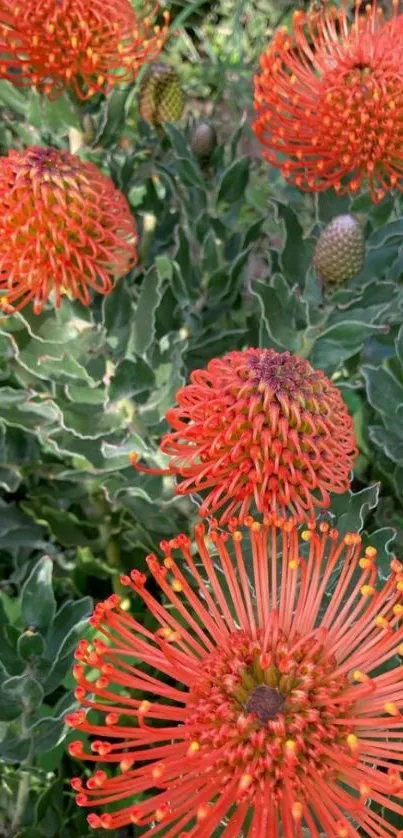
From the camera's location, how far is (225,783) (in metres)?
1.05

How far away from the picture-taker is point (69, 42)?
1780 millimetres

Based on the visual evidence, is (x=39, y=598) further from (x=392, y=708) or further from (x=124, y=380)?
(x=392, y=708)

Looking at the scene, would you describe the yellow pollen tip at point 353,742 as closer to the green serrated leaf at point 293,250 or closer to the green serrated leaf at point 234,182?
the green serrated leaf at point 293,250

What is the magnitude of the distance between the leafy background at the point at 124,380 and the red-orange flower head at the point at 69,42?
0.18 metres

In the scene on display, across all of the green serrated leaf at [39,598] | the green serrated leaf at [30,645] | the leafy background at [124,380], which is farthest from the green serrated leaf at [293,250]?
the green serrated leaf at [30,645]

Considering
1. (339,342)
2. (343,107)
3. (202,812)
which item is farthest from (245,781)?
(343,107)

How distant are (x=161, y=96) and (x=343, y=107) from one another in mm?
707

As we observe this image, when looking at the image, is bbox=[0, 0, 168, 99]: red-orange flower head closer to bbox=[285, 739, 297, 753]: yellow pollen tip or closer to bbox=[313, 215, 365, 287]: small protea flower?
bbox=[313, 215, 365, 287]: small protea flower

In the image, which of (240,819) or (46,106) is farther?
(46,106)

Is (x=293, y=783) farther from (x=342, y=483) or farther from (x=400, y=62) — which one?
(x=400, y=62)

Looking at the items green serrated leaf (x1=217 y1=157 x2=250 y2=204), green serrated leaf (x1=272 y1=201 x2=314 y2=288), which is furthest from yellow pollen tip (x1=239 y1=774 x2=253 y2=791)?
green serrated leaf (x1=217 y1=157 x2=250 y2=204)

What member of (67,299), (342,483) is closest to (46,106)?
(67,299)

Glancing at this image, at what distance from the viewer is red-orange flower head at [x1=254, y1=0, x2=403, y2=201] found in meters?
1.74

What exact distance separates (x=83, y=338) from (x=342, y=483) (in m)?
0.70
